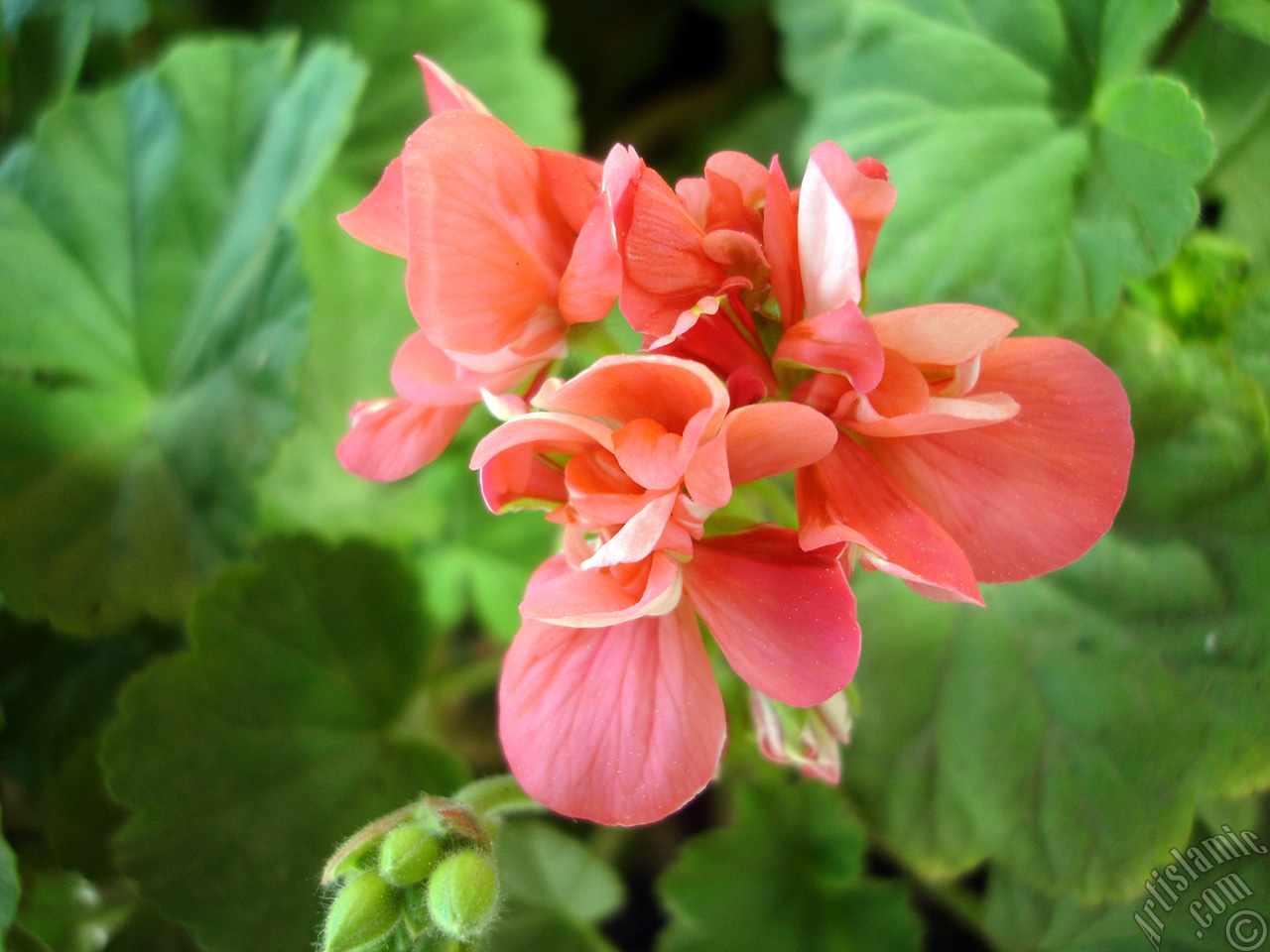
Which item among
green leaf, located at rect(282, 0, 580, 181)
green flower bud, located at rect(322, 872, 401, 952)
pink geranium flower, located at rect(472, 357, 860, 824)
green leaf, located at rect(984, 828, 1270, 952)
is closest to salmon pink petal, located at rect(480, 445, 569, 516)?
pink geranium flower, located at rect(472, 357, 860, 824)

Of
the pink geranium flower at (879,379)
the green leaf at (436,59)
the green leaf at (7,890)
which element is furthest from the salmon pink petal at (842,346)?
the green leaf at (436,59)

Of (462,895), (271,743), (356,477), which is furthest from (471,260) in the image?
(356,477)

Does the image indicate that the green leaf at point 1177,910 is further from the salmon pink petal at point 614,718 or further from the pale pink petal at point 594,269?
the pale pink petal at point 594,269

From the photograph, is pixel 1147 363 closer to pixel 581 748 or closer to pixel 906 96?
pixel 906 96

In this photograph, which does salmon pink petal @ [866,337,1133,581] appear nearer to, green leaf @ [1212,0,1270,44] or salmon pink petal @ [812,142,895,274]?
salmon pink petal @ [812,142,895,274]

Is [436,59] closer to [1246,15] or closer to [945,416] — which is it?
[1246,15]
